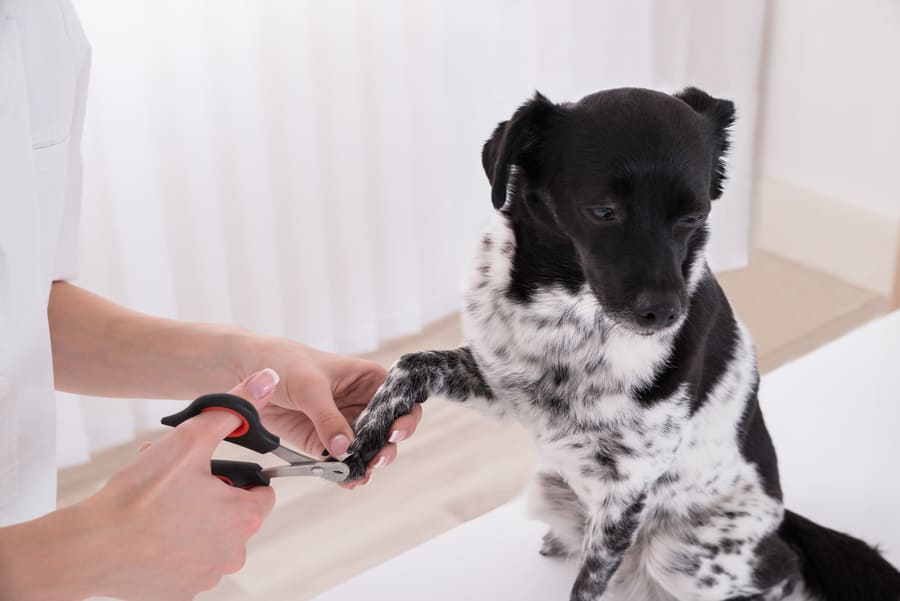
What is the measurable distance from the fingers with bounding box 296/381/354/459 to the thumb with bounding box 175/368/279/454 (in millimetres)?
133

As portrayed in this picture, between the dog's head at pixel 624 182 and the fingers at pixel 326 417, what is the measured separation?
1.07 feet

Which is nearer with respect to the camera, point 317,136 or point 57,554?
point 57,554

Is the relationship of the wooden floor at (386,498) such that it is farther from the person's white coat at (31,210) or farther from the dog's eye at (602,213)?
the dog's eye at (602,213)

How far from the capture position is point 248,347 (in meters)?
1.37

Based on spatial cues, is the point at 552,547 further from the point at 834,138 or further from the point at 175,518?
the point at 834,138

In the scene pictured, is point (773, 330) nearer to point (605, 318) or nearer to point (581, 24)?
point (581, 24)

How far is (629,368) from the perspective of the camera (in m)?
1.25

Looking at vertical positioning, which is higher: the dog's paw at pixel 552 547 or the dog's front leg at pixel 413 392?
the dog's front leg at pixel 413 392

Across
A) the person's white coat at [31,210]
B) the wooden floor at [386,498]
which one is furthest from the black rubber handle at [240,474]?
the wooden floor at [386,498]

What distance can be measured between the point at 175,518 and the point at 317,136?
2.03 meters

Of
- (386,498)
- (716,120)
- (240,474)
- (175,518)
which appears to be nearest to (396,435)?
(240,474)

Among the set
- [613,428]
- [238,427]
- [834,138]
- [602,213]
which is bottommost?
[834,138]

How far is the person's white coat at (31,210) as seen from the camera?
3.85ft

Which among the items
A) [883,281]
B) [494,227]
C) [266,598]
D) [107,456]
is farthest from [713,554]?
[883,281]
